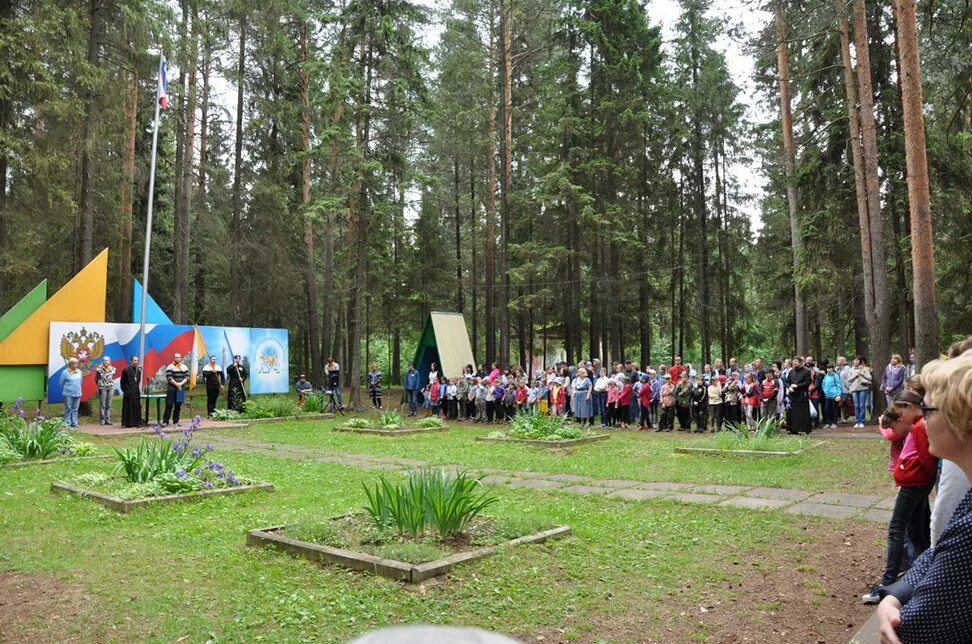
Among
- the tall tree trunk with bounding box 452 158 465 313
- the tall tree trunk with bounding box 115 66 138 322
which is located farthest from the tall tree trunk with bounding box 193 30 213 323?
the tall tree trunk with bounding box 452 158 465 313

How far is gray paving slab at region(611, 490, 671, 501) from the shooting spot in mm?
8845

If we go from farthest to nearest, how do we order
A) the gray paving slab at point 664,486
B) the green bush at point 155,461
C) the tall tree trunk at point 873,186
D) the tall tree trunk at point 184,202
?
the tall tree trunk at point 184,202, the tall tree trunk at point 873,186, the gray paving slab at point 664,486, the green bush at point 155,461

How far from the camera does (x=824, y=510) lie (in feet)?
26.4

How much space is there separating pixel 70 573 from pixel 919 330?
12289 mm

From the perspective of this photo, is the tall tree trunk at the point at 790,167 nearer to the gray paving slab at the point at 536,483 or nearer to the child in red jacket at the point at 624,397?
the child in red jacket at the point at 624,397

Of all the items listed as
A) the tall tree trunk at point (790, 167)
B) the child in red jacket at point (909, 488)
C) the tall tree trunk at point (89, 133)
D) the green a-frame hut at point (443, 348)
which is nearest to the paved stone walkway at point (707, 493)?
the child in red jacket at point (909, 488)

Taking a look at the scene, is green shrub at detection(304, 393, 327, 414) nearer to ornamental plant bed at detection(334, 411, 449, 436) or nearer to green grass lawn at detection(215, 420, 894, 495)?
ornamental plant bed at detection(334, 411, 449, 436)

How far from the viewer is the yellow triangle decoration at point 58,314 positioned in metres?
18.1

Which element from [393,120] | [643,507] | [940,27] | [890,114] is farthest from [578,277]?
[643,507]

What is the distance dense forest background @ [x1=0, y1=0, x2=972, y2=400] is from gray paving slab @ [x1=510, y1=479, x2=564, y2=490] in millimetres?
6747

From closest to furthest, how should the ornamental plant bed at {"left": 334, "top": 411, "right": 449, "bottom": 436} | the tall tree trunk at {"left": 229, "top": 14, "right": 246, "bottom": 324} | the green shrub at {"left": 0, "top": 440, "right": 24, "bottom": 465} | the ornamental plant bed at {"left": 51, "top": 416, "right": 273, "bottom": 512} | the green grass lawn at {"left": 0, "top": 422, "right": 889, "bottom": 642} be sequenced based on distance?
the green grass lawn at {"left": 0, "top": 422, "right": 889, "bottom": 642}, the ornamental plant bed at {"left": 51, "top": 416, "right": 273, "bottom": 512}, the green shrub at {"left": 0, "top": 440, "right": 24, "bottom": 465}, the ornamental plant bed at {"left": 334, "top": 411, "right": 449, "bottom": 436}, the tall tree trunk at {"left": 229, "top": 14, "right": 246, "bottom": 324}

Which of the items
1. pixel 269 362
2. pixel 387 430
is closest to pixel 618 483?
pixel 387 430

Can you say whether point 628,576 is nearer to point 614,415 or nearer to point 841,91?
point 614,415

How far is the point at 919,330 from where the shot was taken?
1216cm
